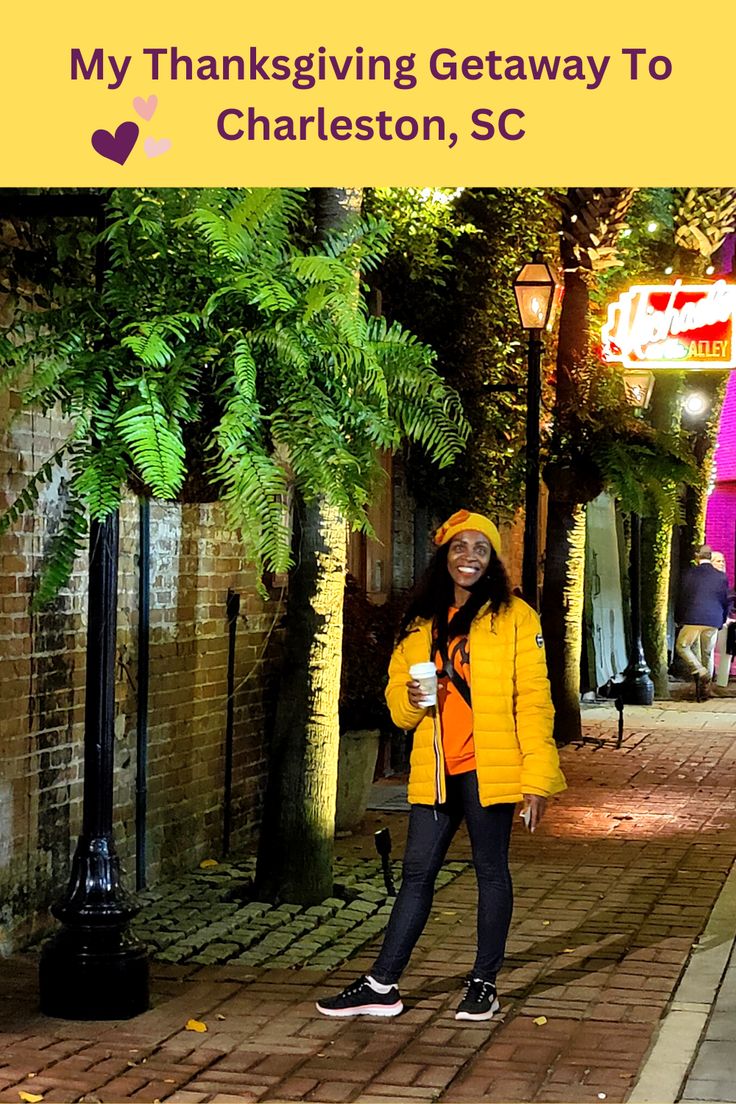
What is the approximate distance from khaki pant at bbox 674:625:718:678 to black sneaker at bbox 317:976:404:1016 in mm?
16024

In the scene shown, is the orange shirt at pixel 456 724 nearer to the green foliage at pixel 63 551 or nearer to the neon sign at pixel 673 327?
the green foliage at pixel 63 551

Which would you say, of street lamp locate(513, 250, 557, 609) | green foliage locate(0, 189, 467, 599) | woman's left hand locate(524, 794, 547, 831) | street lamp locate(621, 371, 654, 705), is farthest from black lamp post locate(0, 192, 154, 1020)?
street lamp locate(621, 371, 654, 705)

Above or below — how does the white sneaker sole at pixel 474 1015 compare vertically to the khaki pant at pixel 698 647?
below

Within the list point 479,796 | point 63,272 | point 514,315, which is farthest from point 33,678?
point 514,315

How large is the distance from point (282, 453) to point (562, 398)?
17.8ft

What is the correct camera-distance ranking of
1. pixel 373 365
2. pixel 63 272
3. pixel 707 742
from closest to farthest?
pixel 373 365 < pixel 63 272 < pixel 707 742

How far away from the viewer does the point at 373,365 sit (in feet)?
22.2

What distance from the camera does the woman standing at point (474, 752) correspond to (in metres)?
6.91

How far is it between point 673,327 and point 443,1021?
1223 cm

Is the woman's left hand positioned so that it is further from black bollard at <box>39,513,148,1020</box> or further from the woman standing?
black bollard at <box>39,513,148,1020</box>

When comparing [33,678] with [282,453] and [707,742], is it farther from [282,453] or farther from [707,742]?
[707,742]

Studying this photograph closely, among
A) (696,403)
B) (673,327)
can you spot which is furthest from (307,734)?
(696,403)
